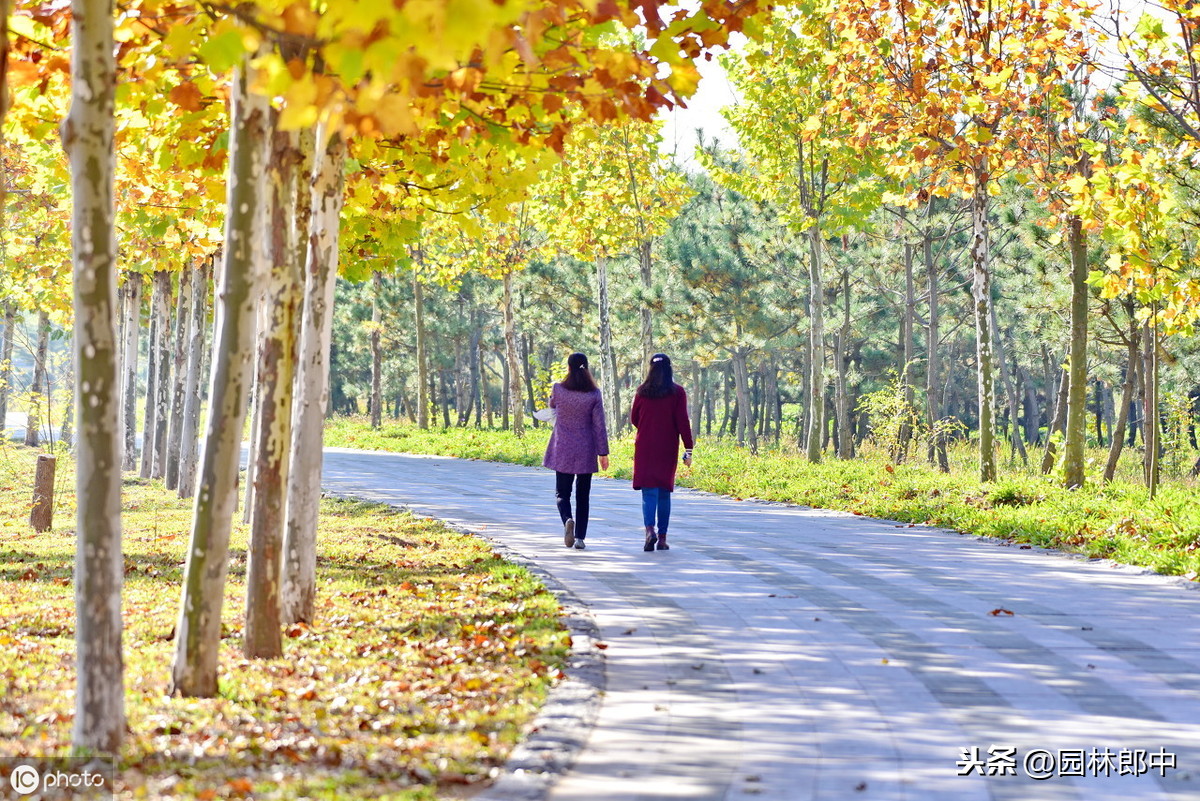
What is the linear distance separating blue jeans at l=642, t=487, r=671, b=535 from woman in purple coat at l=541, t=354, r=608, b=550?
0.59 metres

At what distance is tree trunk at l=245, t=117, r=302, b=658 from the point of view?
5.86 meters

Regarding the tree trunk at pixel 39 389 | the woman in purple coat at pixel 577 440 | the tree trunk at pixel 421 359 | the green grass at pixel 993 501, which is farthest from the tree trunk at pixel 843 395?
the tree trunk at pixel 39 389

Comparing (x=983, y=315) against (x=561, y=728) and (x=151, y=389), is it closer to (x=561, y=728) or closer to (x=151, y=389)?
(x=561, y=728)

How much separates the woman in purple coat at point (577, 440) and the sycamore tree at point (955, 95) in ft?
19.5

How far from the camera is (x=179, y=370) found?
61.0 ft

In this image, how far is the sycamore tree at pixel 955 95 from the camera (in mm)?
14031

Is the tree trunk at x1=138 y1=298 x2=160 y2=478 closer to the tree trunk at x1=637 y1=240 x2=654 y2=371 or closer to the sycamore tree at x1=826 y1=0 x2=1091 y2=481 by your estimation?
the tree trunk at x1=637 y1=240 x2=654 y2=371

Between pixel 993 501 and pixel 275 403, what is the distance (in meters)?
10.3

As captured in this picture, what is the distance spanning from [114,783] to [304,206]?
3.44 m

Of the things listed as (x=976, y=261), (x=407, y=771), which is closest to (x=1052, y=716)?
(x=407, y=771)

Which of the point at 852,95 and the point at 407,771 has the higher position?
the point at 852,95

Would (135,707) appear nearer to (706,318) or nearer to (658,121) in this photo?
(658,121)

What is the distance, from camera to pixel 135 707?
511 centimetres

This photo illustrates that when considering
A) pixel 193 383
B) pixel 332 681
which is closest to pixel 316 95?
pixel 332 681
